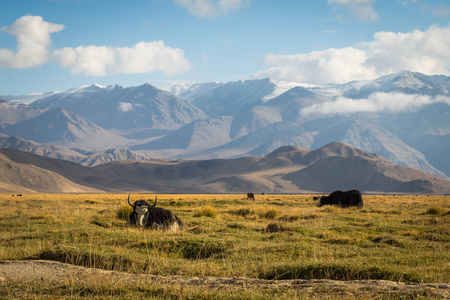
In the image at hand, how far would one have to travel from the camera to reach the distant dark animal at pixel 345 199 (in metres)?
35.7

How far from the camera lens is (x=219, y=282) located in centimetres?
883

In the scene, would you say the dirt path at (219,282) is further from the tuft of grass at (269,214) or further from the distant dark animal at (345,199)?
the distant dark animal at (345,199)

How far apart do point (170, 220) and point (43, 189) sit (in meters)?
191

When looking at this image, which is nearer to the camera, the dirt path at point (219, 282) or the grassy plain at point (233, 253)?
the dirt path at point (219, 282)

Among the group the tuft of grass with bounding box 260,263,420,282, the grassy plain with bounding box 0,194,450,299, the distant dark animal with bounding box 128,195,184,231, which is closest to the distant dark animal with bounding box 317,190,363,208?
the grassy plain with bounding box 0,194,450,299

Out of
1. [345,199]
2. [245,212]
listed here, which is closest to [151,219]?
[245,212]

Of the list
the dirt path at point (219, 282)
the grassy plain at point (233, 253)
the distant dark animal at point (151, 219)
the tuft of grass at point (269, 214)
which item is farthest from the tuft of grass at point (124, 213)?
the dirt path at point (219, 282)

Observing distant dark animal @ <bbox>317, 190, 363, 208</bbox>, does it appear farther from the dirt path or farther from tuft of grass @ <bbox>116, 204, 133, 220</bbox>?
the dirt path

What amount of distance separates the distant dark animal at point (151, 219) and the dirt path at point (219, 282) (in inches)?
349

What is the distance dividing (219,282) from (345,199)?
29.1 m

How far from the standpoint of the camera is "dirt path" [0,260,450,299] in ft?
26.1

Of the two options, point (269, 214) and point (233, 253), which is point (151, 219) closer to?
point (233, 253)

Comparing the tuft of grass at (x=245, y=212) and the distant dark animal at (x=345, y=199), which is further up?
the distant dark animal at (x=345, y=199)

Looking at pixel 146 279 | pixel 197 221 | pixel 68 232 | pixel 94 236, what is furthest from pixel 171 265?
pixel 197 221
